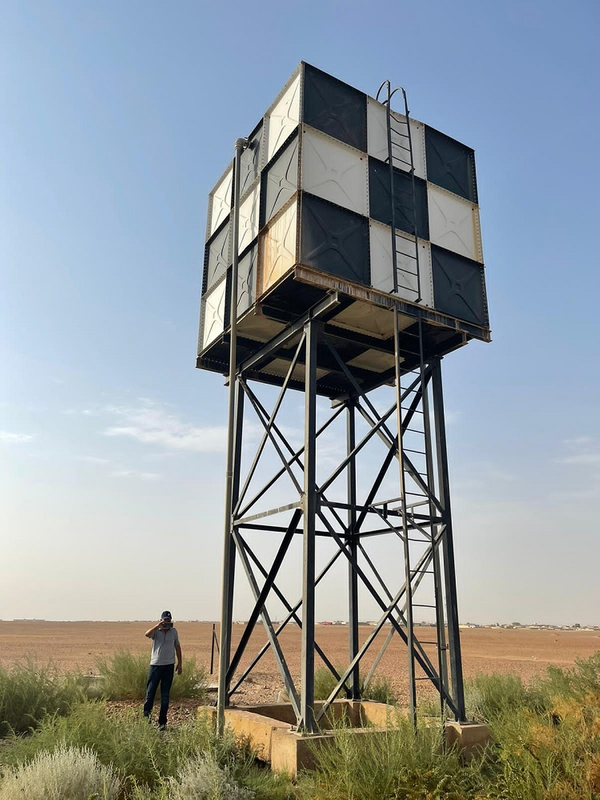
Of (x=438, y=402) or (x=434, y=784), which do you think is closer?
(x=434, y=784)

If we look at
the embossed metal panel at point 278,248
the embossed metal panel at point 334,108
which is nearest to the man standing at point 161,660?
the embossed metal panel at point 278,248

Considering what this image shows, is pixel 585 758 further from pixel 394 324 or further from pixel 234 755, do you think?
pixel 394 324

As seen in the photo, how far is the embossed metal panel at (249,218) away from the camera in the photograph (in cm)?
1396

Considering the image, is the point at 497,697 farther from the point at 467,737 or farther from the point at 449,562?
the point at 449,562

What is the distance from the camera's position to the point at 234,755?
9.48 meters

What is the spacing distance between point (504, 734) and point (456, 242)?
9752mm

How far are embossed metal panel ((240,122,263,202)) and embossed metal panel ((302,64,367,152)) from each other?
1.73 meters

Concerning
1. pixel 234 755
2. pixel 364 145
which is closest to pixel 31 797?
pixel 234 755

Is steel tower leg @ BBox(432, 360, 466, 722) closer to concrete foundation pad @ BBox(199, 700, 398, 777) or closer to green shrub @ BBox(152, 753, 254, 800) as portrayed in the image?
concrete foundation pad @ BBox(199, 700, 398, 777)

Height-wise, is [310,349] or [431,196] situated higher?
[431,196]

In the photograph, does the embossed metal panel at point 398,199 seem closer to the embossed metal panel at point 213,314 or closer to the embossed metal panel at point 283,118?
the embossed metal panel at point 283,118

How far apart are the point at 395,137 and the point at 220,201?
4.63 metres

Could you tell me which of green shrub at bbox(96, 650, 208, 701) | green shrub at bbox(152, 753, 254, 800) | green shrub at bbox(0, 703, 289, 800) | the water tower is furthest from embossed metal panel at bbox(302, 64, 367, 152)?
green shrub at bbox(96, 650, 208, 701)

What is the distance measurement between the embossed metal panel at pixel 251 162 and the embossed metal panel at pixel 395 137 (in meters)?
2.46
